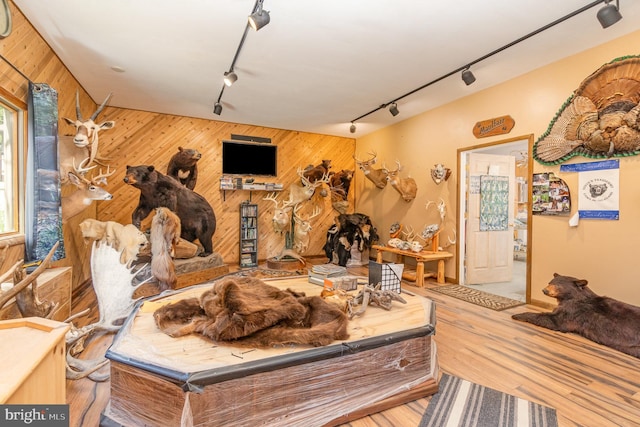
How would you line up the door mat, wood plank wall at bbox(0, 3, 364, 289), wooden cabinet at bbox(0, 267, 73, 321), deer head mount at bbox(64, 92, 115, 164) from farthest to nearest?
the door mat → deer head mount at bbox(64, 92, 115, 164) → wood plank wall at bbox(0, 3, 364, 289) → wooden cabinet at bbox(0, 267, 73, 321)

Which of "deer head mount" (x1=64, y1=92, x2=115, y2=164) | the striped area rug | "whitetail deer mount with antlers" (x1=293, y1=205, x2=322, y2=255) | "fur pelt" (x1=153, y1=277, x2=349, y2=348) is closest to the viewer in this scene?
"fur pelt" (x1=153, y1=277, x2=349, y2=348)

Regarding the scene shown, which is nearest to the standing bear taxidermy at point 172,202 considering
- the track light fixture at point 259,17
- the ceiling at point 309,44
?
the ceiling at point 309,44

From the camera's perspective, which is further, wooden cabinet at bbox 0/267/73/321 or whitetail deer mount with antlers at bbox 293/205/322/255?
whitetail deer mount with antlers at bbox 293/205/322/255

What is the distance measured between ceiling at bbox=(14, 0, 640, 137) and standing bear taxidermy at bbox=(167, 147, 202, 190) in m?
0.87


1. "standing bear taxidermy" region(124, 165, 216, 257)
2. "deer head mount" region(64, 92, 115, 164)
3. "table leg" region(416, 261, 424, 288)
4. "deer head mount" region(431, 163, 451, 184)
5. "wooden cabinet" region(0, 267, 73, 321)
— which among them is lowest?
"table leg" region(416, 261, 424, 288)

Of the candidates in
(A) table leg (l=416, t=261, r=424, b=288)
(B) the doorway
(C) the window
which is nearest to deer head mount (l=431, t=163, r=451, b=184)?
(B) the doorway

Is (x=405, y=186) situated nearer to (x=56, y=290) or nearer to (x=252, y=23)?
(x=252, y=23)

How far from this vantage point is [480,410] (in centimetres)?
177

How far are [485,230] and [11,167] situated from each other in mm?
5828

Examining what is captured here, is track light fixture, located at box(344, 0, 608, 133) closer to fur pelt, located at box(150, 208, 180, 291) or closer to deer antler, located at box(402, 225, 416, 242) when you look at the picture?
deer antler, located at box(402, 225, 416, 242)

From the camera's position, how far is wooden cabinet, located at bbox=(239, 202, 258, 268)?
6.06m

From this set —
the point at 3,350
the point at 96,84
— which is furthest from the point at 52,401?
the point at 96,84

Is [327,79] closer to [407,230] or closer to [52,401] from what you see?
[407,230]

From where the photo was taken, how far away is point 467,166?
475 centimetres
